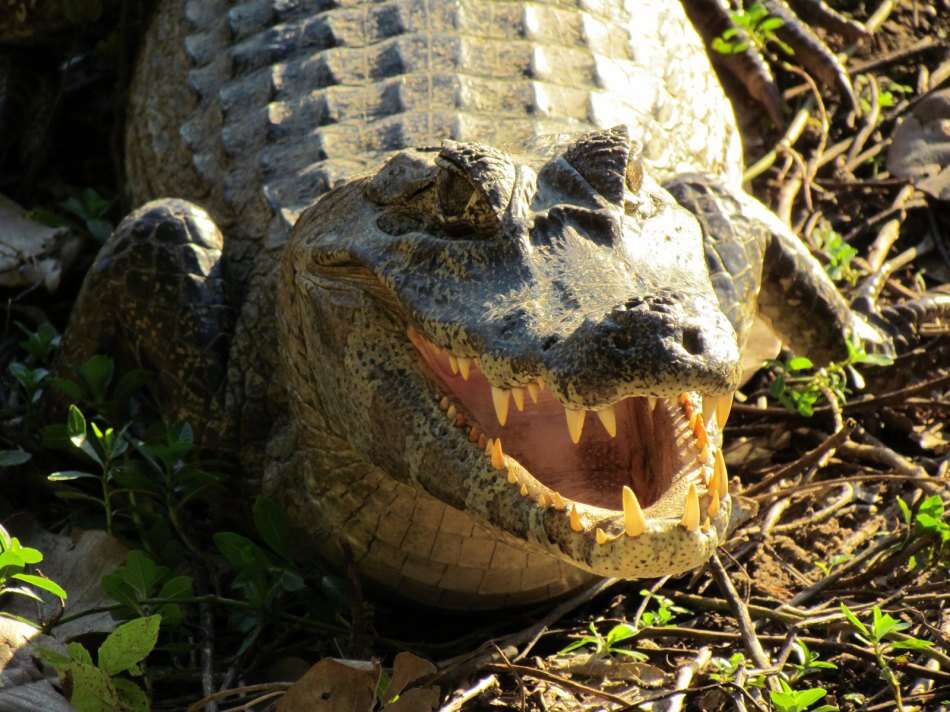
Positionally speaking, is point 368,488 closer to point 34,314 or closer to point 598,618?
point 598,618

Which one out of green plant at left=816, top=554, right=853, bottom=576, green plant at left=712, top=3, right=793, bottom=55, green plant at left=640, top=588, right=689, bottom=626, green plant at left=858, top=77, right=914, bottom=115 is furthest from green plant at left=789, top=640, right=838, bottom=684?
green plant at left=858, top=77, right=914, bottom=115

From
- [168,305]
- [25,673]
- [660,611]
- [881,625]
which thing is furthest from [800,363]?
[25,673]

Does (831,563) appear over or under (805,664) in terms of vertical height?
under

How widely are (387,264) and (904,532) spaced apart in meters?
1.46

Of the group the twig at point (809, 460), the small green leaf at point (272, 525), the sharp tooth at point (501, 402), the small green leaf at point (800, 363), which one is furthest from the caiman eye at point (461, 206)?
the small green leaf at point (800, 363)

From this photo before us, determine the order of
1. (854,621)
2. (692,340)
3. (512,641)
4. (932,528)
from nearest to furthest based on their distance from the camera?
(692,340)
(854,621)
(512,641)
(932,528)

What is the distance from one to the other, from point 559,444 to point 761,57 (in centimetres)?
289

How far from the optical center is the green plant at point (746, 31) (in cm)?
539

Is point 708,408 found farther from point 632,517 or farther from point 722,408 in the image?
point 632,517

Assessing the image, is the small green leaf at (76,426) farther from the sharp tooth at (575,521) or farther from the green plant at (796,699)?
the green plant at (796,699)

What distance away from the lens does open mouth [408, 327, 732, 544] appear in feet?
Result: 8.95

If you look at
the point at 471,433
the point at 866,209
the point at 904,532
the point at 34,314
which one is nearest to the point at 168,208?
the point at 34,314

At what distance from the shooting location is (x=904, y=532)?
11.7ft

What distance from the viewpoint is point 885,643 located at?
316 cm
